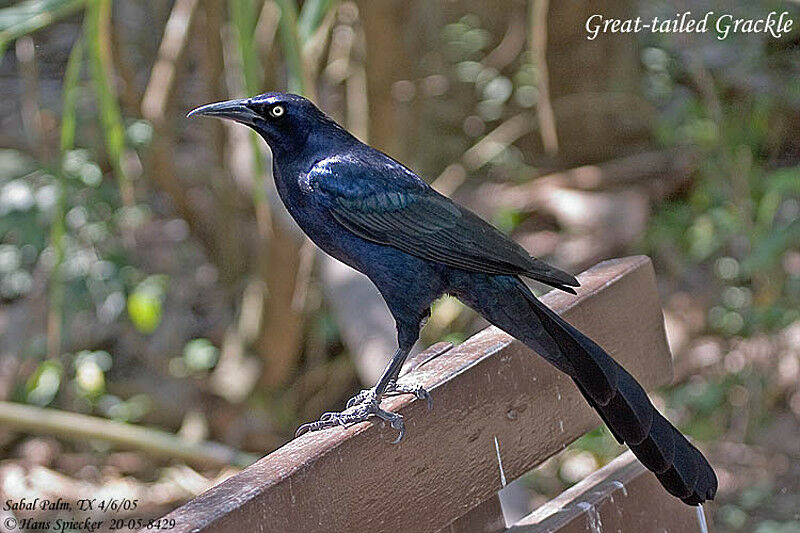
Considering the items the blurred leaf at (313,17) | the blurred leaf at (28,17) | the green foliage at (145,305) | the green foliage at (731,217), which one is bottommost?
the green foliage at (731,217)

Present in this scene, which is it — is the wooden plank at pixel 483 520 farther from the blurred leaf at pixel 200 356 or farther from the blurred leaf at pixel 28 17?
the blurred leaf at pixel 200 356

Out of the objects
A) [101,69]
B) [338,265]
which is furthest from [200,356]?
[101,69]

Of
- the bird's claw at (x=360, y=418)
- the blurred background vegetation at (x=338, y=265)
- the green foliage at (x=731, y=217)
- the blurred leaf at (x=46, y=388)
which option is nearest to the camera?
the bird's claw at (x=360, y=418)

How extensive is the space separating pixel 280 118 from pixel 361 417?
57cm

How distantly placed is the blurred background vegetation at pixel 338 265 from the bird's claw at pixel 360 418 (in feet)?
4.01

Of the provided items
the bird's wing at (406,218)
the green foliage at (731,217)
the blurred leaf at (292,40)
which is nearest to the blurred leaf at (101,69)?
the blurred leaf at (292,40)

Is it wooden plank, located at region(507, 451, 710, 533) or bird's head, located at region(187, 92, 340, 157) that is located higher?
bird's head, located at region(187, 92, 340, 157)

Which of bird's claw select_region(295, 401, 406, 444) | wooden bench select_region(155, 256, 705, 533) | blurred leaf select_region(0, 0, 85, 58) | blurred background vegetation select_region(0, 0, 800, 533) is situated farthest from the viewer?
blurred background vegetation select_region(0, 0, 800, 533)

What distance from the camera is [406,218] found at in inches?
75.0

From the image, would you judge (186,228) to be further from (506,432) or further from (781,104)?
(506,432)

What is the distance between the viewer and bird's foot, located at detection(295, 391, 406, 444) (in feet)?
5.02

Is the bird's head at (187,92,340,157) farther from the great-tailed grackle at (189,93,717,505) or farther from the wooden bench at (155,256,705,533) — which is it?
the wooden bench at (155,256,705,533)

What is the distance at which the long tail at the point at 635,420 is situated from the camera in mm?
1604

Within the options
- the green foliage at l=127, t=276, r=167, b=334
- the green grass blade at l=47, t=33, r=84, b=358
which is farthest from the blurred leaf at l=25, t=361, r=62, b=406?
the green grass blade at l=47, t=33, r=84, b=358
